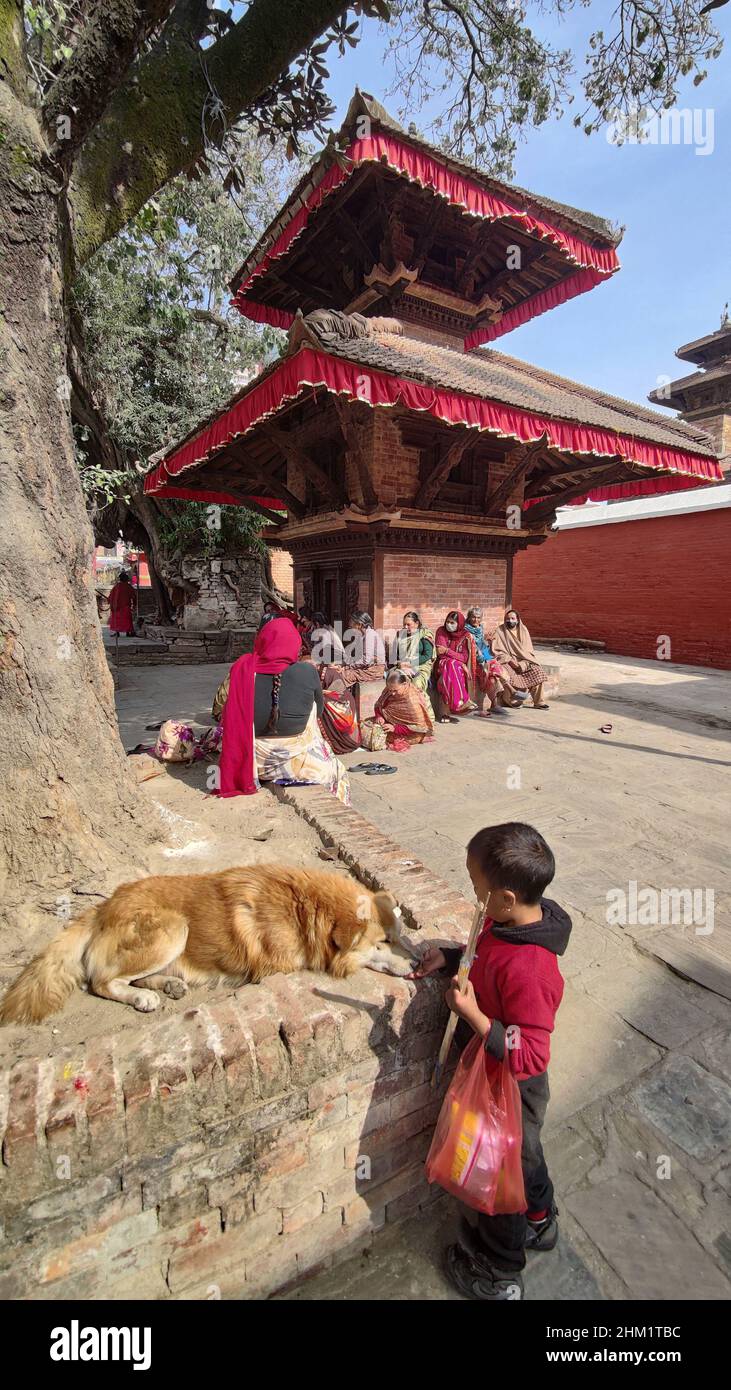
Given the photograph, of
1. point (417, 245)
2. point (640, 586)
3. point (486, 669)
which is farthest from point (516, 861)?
point (640, 586)

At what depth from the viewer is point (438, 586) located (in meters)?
9.39

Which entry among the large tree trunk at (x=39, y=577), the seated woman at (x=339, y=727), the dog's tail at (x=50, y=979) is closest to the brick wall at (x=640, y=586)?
the seated woman at (x=339, y=727)

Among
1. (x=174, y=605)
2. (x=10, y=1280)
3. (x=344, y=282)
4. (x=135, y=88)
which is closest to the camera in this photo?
(x=10, y=1280)

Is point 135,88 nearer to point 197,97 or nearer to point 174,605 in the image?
point 197,97

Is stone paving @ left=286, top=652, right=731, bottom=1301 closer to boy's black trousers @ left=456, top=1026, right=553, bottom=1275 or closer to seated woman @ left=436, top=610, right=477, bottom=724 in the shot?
boy's black trousers @ left=456, top=1026, right=553, bottom=1275

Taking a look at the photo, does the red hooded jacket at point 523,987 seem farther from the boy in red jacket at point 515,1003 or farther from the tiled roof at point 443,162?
the tiled roof at point 443,162

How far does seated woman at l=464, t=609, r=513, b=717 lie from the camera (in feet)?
29.0

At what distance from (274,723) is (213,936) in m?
2.38

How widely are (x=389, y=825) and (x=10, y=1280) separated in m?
3.42

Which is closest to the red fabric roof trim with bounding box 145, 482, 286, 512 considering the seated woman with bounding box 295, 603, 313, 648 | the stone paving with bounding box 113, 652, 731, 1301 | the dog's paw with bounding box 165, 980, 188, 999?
the seated woman with bounding box 295, 603, 313, 648
